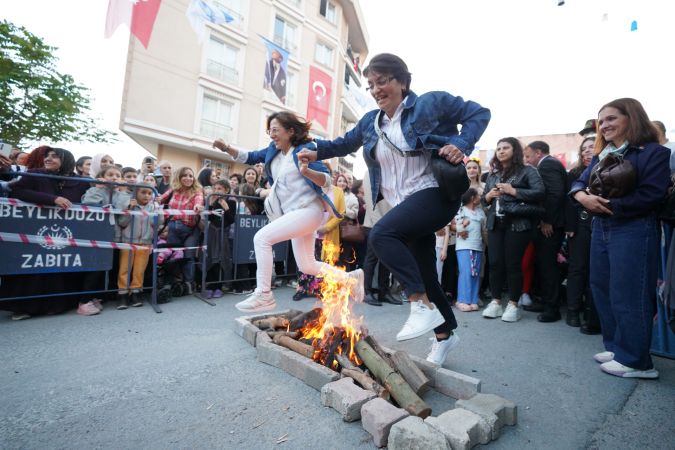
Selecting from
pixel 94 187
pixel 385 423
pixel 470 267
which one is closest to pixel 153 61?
pixel 94 187

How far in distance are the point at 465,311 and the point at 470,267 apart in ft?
2.13

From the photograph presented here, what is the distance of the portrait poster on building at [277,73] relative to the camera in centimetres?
1952

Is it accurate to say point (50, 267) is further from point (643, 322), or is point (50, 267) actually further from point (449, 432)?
point (643, 322)

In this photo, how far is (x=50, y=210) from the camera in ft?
13.1

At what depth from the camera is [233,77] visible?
65.3 ft

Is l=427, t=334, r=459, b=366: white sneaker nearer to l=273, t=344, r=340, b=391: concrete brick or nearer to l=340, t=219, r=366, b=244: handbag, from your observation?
l=273, t=344, r=340, b=391: concrete brick

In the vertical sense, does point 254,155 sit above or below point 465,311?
above

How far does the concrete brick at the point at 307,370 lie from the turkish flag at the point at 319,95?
21831 millimetres

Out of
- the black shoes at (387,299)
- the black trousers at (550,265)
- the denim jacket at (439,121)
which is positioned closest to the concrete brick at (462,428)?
the denim jacket at (439,121)

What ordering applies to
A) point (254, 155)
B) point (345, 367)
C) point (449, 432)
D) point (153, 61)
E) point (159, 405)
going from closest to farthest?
point (449, 432) < point (159, 405) < point (345, 367) < point (254, 155) < point (153, 61)

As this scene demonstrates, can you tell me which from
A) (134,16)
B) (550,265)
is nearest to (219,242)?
(550,265)

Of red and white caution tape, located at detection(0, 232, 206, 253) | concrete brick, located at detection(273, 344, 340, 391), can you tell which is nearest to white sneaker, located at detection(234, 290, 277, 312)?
concrete brick, located at detection(273, 344, 340, 391)

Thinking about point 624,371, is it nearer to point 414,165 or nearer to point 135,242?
point 414,165

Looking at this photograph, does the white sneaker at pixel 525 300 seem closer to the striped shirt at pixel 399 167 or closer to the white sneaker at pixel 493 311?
the white sneaker at pixel 493 311
